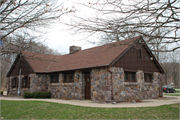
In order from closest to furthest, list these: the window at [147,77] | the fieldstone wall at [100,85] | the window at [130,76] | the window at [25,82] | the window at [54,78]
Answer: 1. the fieldstone wall at [100,85]
2. the window at [130,76]
3. the window at [147,77]
4. the window at [54,78]
5. the window at [25,82]

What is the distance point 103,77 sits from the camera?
11898 millimetres

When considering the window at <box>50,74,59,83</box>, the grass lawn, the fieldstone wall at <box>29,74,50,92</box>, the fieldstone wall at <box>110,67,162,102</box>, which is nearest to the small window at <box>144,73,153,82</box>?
the fieldstone wall at <box>110,67,162,102</box>

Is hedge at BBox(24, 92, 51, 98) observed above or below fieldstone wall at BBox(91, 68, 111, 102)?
below

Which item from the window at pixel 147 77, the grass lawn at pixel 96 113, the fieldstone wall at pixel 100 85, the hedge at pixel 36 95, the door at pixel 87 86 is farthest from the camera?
the hedge at pixel 36 95

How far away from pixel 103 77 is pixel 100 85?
Answer: 65 centimetres

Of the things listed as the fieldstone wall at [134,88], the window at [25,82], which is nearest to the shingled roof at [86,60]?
the fieldstone wall at [134,88]

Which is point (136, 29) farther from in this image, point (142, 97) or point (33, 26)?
point (142, 97)

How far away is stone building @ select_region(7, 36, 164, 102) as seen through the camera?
38.9 ft

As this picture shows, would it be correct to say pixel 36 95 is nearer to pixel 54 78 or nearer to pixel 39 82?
pixel 39 82

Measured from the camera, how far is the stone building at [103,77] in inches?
467

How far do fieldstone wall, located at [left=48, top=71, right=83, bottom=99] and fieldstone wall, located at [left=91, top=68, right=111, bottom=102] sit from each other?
1459mm

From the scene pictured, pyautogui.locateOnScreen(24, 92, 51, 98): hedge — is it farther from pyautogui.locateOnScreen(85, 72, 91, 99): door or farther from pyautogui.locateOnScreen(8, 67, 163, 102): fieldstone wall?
pyautogui.locateOnScreen(85, 72, 91, 99): door

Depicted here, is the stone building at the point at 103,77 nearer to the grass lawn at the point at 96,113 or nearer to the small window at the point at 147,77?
the small window at the point at 147,77

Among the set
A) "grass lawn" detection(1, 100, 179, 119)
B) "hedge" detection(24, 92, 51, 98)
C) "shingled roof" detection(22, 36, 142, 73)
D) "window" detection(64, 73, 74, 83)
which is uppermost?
"shingled roof" detection(22, 36, 142, 73)
